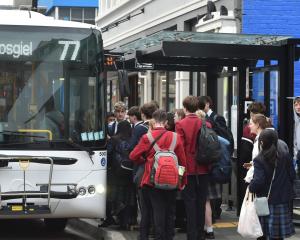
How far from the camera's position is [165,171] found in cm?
754

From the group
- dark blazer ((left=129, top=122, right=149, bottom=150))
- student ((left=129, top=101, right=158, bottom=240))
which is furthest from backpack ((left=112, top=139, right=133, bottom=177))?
dark blazer ((left=129, top=122, right=149, bottom=150))

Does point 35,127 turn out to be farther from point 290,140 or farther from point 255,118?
point 290,140

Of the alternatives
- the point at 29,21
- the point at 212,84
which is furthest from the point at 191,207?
the point at 212,84

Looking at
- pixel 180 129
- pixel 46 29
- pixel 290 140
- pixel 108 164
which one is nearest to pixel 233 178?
pixel 290 140

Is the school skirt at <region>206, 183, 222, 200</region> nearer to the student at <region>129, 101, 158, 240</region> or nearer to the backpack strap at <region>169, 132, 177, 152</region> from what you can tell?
the student at <region>129, 101, 158, 240</region>

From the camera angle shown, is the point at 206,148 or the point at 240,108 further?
the point at 240,108

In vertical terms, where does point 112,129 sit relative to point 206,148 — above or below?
above

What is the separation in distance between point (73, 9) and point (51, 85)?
58.5 metres

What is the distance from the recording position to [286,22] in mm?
15156

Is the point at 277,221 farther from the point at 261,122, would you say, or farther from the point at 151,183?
the point at 151,183

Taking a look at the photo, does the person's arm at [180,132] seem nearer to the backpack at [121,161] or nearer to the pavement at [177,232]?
the backpack at [121,161]

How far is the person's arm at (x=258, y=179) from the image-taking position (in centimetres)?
694

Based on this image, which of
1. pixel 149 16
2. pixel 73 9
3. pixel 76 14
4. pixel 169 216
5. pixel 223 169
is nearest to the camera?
pixel 169 216

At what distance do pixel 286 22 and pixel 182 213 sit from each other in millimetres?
7052
